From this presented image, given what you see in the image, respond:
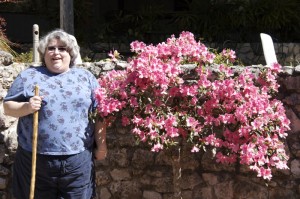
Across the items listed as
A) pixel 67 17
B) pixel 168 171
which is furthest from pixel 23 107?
pixel 67 17

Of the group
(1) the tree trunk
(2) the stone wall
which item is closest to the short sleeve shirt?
(2) the stone wall

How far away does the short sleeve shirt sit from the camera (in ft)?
10.2

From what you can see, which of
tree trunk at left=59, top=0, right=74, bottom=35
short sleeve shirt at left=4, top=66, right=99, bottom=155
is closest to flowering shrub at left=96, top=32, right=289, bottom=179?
short sleeve shirt at left=4, top=66, right=99, bottom=155

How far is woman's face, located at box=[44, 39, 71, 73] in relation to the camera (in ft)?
10.5

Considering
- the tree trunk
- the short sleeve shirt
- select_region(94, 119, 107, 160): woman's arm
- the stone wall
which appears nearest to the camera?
the short sleeve shirt

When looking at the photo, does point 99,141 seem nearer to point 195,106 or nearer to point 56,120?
point 56,120

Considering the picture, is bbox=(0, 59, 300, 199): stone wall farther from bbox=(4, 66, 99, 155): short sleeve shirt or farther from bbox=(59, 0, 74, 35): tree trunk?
bbox=(59, 0, 74, 35): tree trunk

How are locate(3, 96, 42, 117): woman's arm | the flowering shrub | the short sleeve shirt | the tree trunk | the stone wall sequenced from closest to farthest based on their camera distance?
locate(3, 96, 42, 117): woman's arm → the short sleeve shirt → the flowering shrub → the stone wall → the tree trunk

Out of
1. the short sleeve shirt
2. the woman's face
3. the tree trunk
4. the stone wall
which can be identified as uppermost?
the tree trunk

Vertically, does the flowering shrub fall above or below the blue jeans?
above

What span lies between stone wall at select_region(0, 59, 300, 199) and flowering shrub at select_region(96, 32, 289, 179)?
16.2 inches

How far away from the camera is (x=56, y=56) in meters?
3.19

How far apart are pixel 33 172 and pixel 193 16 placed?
6.28m

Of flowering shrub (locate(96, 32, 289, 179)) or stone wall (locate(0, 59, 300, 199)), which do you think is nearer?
flowering shrub (locate(96, 32, 289, 179))
